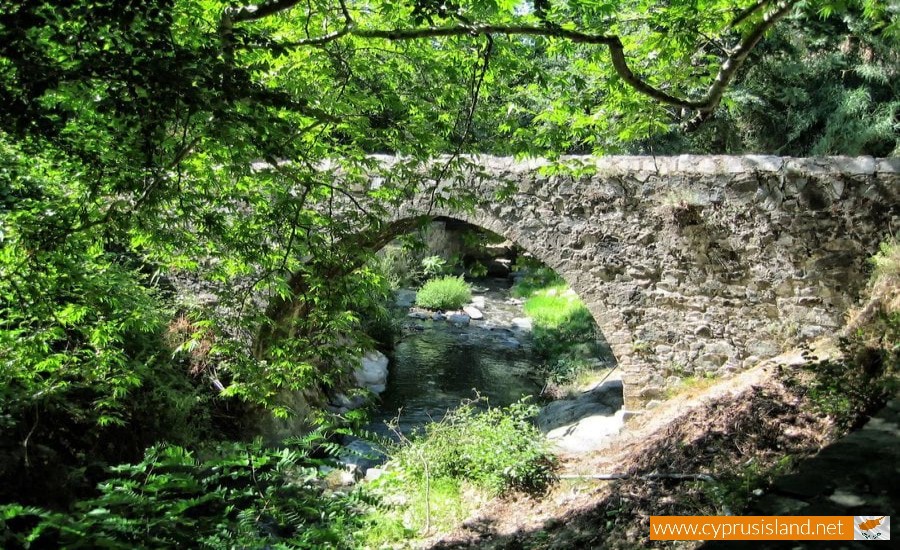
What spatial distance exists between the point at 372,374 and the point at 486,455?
4248 mm

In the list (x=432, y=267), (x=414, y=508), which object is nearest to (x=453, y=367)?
(x=432, y=267)

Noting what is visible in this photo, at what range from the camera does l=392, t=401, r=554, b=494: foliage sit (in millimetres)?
4449

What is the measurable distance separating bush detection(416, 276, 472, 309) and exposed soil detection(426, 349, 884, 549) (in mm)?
7832

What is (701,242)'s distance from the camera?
5.59 metres

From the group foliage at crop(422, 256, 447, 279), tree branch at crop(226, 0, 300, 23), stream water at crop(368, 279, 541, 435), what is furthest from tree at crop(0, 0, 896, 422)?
foliage at crop(422, 256, 447, 279)

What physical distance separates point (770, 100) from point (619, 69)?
8814 mm

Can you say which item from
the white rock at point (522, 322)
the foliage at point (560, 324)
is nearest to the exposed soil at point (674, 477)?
the foliage at point (560, 324)

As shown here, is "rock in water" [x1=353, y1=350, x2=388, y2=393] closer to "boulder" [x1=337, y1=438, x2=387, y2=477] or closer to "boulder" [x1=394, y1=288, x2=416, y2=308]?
"boulder" [x1=337, y1=438, x2=387, y2=477]

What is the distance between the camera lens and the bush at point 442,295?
1245 cm

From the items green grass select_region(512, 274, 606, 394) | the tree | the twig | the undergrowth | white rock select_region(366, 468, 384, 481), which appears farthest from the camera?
green grass select_region(512, 274, 606, 394)

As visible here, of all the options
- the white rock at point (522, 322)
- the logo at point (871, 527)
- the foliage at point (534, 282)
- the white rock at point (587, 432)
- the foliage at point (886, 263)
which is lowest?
the logo at point (871, 527)

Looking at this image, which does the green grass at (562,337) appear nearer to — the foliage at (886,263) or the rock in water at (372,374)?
the rock in water at (372,374)

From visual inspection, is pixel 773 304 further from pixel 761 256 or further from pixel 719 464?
pixel 719 464

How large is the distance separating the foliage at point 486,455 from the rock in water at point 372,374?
10.7ft
